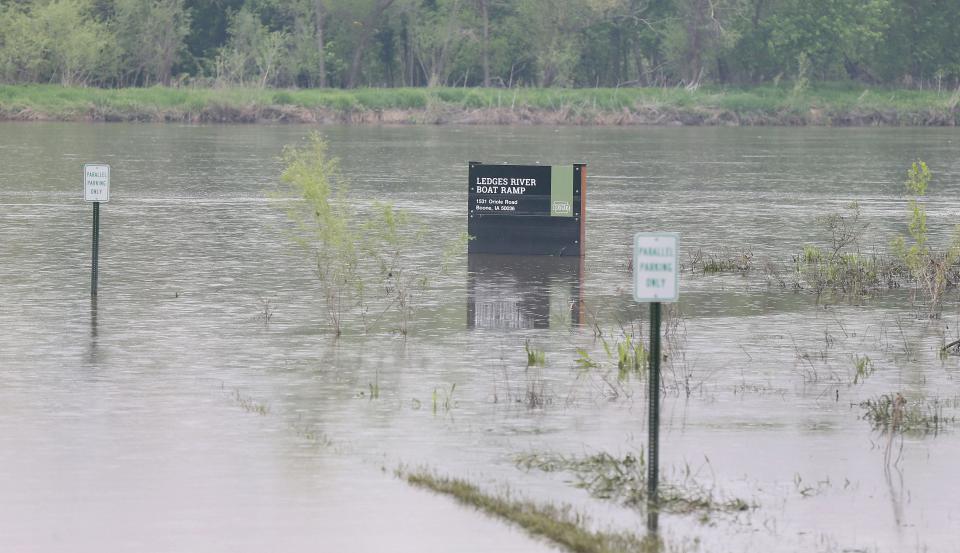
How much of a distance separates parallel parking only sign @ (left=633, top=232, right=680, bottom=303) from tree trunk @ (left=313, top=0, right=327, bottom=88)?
90.9 metres

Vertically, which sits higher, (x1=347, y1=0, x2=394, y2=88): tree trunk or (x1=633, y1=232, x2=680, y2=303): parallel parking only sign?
(x1=347, y1=0, x2=394, y2=88): tree trunk

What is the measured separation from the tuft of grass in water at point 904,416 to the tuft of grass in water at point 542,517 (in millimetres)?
3085

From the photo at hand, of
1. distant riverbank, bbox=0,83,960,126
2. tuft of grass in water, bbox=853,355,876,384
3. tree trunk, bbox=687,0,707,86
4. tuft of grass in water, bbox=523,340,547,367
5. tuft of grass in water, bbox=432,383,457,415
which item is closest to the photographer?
tuft of grass in water, bbox=432,383,457,415

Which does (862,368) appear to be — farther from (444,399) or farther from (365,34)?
(365,34)

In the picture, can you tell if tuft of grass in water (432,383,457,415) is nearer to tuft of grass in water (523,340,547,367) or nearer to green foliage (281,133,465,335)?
tuft of grass in water (523,340,547,367)

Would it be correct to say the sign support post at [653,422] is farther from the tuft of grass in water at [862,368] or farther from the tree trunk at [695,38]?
the tree trunk at [695,38]

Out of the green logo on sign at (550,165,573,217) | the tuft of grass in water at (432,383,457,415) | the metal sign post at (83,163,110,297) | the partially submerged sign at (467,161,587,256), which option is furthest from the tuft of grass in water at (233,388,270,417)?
the partially submerged sign at (467,161,587,256)

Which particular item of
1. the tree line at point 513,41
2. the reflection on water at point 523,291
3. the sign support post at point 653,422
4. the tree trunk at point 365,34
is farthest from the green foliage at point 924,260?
the tree trunk at point 365,34

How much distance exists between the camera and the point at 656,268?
973 cm

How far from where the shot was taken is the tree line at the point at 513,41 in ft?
318

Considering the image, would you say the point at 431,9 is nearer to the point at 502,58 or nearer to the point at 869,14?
the point at 502,58

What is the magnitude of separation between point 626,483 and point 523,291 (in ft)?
30.5

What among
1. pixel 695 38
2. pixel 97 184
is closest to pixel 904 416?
pixel 97 184

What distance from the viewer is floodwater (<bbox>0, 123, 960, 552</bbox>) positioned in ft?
31.0
